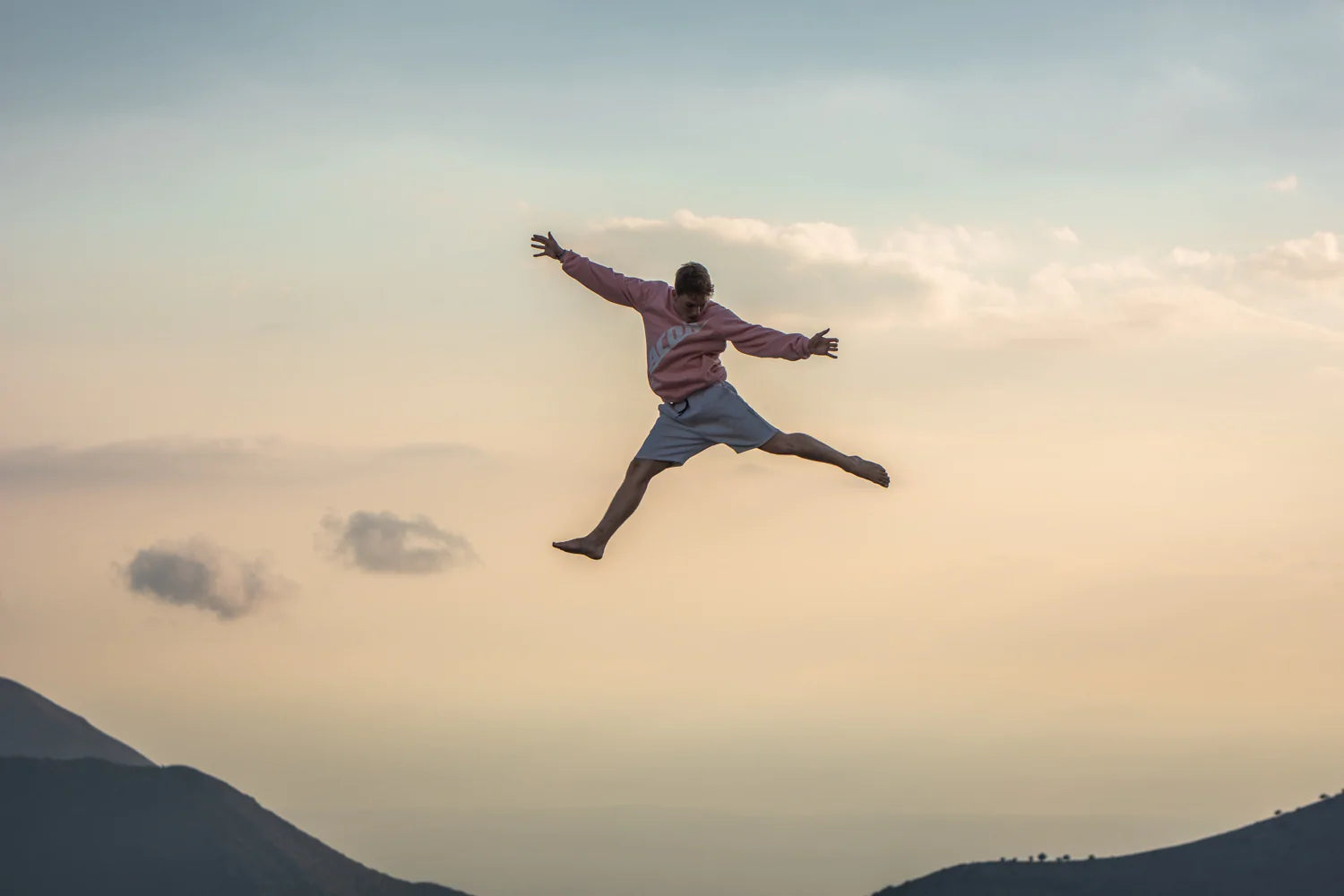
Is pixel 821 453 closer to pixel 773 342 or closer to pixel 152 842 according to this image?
pixel 773 342

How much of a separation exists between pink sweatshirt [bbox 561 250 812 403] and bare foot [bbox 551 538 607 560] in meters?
2.17

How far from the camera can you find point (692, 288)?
18312mm

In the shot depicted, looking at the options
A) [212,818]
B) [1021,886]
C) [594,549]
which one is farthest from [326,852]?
[594,549]

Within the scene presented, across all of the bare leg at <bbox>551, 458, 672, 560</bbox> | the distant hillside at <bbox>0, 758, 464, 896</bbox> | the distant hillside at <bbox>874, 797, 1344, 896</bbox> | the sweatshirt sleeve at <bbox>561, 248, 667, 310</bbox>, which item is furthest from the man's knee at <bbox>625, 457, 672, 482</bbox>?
the distant hillside at <bbox>0, 758, 464, 896</bbox>

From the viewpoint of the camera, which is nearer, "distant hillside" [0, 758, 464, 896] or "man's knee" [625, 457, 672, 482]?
"man's knee" [625, 457, 672, 482]

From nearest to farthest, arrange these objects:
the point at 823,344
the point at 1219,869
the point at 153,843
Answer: the point at 823,344, the point at 1219,869, the point at 153,843

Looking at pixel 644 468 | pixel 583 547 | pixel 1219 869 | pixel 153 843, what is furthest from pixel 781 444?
pixel 153 843

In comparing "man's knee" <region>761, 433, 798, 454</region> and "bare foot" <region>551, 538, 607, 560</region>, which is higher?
"man's knee" <region>761, 433, 798, 454</region>

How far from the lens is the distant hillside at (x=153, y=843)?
16025 cm

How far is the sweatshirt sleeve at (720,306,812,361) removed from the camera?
1802cm

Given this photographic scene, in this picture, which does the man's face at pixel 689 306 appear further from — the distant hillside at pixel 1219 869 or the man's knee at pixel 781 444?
the distant hillside at pixel 1219 869

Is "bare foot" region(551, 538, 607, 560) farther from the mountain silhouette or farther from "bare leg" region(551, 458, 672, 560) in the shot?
the mountain silhouette

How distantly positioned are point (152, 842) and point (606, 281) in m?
164

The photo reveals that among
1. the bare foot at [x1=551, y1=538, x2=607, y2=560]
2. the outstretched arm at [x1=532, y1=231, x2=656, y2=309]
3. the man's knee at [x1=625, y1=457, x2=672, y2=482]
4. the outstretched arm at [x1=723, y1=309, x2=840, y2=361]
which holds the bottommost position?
the bare foot at [x1=551, y1=538, x2=607, y2=560]
